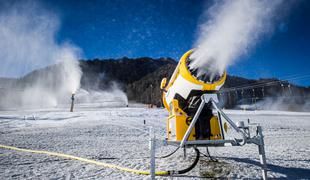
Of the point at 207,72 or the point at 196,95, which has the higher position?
the point at 207,72

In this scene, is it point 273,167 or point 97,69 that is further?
point 97,69

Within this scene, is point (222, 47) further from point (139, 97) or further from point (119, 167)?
point (139, 97)

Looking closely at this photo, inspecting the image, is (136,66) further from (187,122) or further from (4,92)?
(187,122)

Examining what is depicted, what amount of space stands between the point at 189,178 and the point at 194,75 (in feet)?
5.74

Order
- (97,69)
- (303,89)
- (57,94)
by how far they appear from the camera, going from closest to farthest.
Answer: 1. (303,89)
2. (57,94)
3. (97,69)

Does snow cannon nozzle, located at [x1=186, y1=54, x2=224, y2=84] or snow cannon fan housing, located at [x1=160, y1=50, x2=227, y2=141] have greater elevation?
snow cannon nozzle, located at [x1=186, y1=54, x2=224, y2=84]

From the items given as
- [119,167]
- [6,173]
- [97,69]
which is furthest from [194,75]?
[97,69]

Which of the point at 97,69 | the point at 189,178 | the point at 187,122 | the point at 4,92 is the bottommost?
the point at 189,178

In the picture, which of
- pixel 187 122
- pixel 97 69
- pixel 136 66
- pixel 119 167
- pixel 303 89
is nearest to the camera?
pixel 187 122

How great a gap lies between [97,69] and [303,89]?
11537 centimetres

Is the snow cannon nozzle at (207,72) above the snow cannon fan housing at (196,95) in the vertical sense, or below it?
above

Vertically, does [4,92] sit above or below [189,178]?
above

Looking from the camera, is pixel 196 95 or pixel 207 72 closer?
pixel 207 72

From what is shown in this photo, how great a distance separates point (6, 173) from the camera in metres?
3.16
